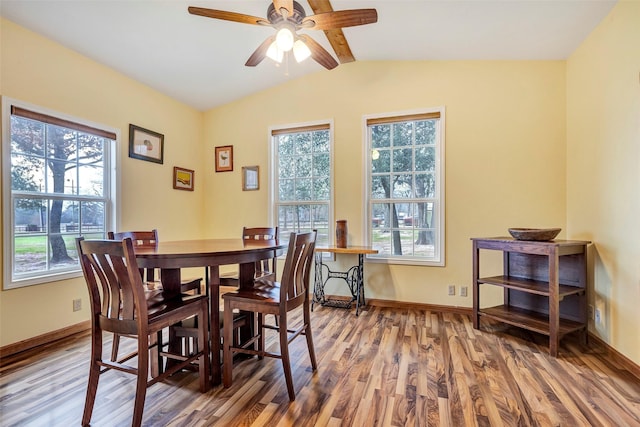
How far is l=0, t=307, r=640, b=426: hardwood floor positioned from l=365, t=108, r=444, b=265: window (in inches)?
45.3

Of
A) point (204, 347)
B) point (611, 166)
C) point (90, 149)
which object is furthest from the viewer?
point (90, 149)

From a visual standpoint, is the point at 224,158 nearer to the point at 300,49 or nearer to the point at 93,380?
the point at 300,49

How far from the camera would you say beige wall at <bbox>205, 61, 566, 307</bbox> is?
2.93 m

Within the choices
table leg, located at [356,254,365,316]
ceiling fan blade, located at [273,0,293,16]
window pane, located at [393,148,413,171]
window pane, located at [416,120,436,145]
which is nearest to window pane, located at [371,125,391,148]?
window pane, located at [393,148,413,171]

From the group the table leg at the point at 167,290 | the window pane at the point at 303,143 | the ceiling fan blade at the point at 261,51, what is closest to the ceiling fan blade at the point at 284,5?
the ceiling fan blade at the point at 261,51

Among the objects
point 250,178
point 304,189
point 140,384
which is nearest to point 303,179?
point 304,189

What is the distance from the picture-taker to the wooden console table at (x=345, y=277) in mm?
3234

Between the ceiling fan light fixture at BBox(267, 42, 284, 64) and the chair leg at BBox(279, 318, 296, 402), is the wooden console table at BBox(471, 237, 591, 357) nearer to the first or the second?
the chair leg at BBox(279, 318, 296, 402)

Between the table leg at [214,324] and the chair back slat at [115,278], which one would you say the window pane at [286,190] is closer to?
the table leg at [214,324]

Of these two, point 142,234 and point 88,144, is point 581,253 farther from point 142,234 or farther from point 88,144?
point 88,144

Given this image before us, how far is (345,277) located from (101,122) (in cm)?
300

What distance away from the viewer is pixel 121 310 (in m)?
1.54

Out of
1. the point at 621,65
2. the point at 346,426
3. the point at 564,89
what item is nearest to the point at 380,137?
the point at 564,89

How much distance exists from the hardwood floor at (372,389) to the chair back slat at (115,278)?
0.56 m
